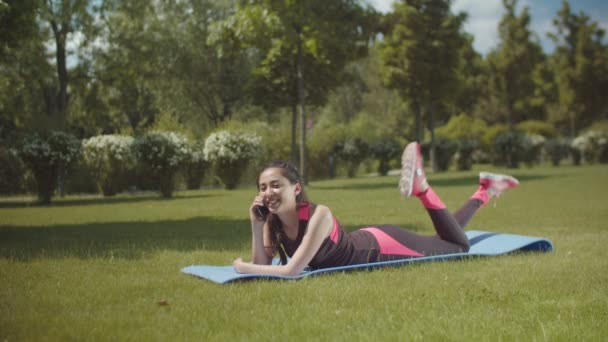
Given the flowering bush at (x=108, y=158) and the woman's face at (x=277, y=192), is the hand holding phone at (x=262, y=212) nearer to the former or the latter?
the woman's face at (x=277, y=192)

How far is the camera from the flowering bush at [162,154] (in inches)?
675

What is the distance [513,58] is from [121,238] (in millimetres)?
32878

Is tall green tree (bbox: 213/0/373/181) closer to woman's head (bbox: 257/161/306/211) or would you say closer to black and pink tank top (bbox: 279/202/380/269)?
black and pink tank top (bbox: 279/202/380/269)

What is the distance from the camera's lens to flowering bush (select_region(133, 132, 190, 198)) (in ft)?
56.3

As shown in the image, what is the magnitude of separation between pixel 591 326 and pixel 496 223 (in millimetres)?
6200

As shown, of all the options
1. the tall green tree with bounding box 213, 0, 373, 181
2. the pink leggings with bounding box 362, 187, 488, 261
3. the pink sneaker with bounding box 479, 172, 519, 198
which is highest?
the tall green tree with bounding box 213, 0, 373, 181

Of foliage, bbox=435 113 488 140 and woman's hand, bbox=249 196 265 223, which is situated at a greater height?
foliage, bbox=435 113 488 140

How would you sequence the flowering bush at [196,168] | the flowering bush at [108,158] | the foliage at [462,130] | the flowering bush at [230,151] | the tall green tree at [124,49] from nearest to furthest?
the flowering bush at [108,158]
the flowering bush at [230,151]
the flowering bush at [196,168]
the tall green tree at [124,49]
the foliage at [462,130]

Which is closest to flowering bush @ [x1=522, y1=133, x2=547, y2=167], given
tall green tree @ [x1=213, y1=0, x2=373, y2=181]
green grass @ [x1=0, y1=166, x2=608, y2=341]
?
tall green tree @ [x1=213, y1=0, x2=373, y2=181]

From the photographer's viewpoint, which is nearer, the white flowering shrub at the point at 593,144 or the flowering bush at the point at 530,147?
the flowering bush at the point at 530,147

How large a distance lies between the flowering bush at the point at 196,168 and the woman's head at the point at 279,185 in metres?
16.0

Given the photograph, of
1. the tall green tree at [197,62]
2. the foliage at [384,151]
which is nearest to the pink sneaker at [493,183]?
the foliage at [384,151]

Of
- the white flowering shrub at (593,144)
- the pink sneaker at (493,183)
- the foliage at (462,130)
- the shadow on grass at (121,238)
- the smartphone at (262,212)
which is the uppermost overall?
the foliage at (462,130)

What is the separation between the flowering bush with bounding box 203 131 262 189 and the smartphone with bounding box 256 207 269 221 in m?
14.8
